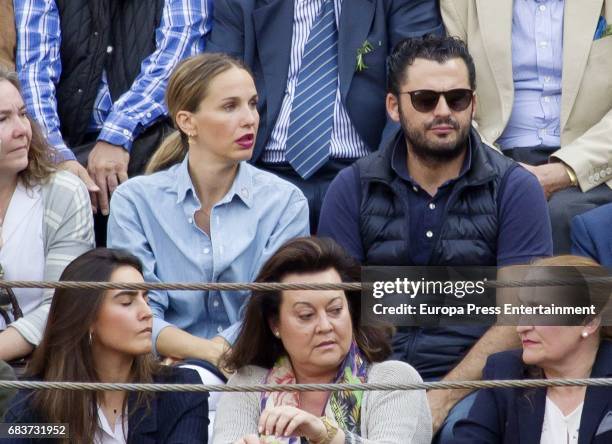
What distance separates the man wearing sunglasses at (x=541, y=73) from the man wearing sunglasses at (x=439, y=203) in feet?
1.62

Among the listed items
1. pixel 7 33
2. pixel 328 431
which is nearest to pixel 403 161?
pixel 328 431

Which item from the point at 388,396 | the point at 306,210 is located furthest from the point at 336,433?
the point at 306,210

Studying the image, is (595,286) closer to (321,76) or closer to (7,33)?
(321,76)

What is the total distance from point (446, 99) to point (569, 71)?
0.69 meters

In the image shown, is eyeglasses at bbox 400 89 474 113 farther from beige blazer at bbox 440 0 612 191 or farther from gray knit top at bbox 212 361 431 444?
gray knit top at bbox 212 361 431 444

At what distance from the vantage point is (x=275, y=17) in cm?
539

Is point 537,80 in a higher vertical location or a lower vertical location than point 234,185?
higher

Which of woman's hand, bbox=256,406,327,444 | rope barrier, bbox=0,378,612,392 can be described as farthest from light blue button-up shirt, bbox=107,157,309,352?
rope barrier, bbox=0,378,612,392

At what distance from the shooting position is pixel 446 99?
15.4 ft

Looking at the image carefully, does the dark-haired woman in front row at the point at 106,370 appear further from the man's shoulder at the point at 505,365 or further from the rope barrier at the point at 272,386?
the man's shoulder at the point at 505,365

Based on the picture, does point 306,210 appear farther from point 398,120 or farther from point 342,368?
point 342,368

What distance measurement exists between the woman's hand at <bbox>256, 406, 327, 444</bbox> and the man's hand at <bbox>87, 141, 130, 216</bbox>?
6.43 feet

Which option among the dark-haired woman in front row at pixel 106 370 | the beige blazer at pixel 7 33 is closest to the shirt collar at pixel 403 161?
the dark-haired woman in front row at pixel 106 370

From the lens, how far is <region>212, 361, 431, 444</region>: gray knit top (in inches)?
150
